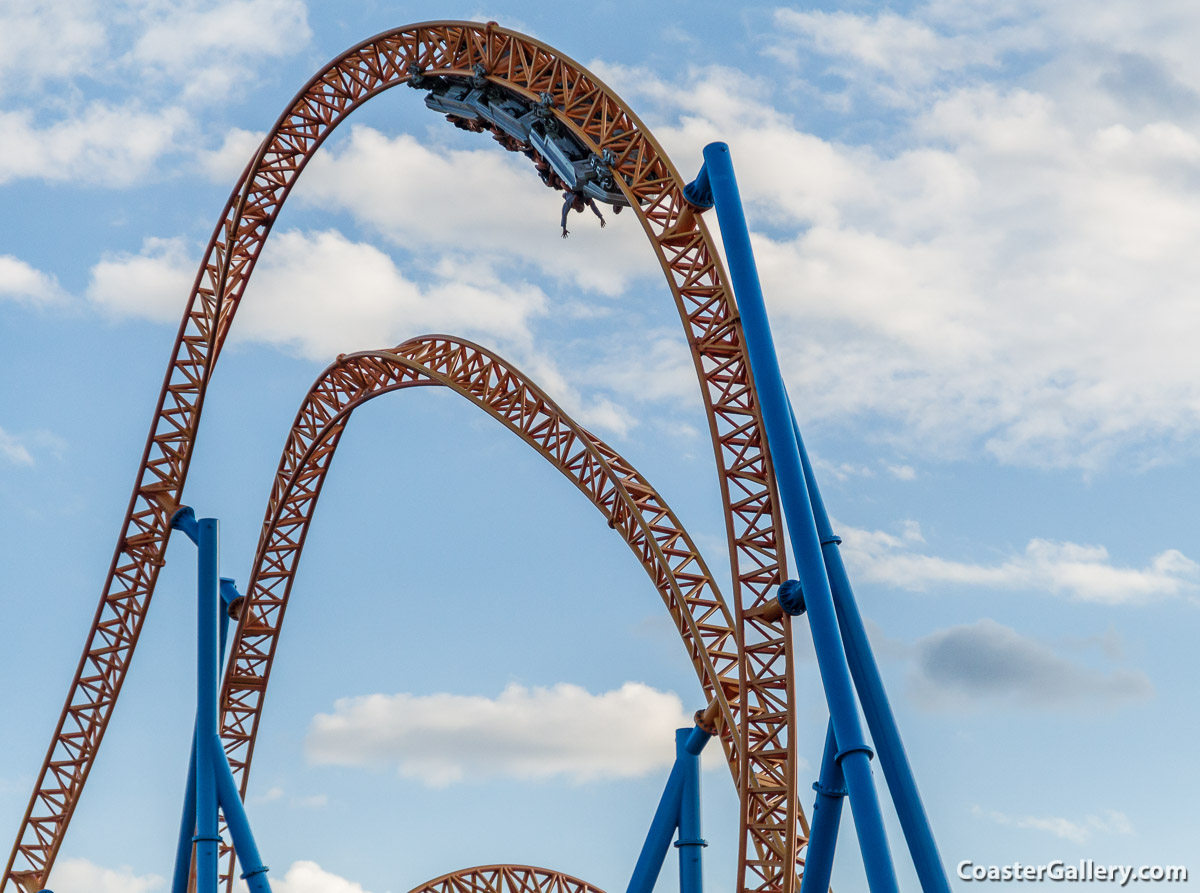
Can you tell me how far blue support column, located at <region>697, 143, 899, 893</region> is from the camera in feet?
39.6

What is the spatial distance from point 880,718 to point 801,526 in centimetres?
221

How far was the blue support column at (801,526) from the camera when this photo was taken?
1208cm

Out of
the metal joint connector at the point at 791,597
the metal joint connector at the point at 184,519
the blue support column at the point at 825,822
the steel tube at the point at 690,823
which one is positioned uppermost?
the metal joint connector at the point at 184,519

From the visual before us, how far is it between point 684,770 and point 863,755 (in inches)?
Answer: 285

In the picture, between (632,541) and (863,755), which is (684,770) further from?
(863,755)

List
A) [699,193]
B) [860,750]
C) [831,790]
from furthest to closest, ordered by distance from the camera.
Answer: [699,193] → [831,790] → [860,750]

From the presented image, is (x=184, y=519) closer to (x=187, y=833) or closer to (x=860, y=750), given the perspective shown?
(x=187, y=833)

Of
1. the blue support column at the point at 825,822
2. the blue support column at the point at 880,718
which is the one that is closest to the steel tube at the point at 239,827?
the blue support column at the point at 825,822

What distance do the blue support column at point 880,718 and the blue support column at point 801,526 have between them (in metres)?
0.75

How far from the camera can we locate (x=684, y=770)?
1942 centimetres

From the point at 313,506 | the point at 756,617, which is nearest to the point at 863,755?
the point at 756,617

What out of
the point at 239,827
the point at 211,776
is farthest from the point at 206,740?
the point at 239,827

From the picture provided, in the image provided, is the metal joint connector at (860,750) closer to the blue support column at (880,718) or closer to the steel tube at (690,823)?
the blue support column at (880,718)

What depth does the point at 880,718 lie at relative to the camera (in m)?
14.1
